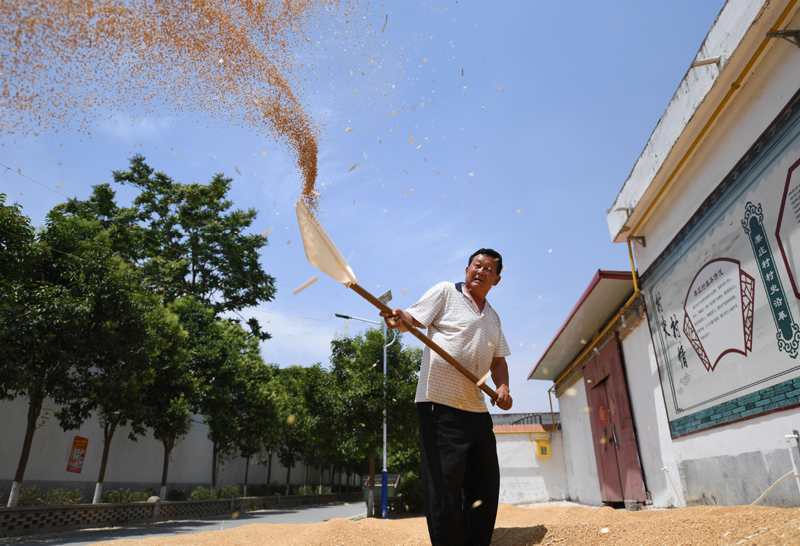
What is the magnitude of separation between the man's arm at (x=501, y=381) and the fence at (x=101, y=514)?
10.7 metres

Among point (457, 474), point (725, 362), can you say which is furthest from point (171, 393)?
point (725, 362)

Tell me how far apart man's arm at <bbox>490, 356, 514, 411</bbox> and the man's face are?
452mm

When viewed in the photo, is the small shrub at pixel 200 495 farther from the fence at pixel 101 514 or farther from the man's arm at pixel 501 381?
the man's arm at pixel 501 381

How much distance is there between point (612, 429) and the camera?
8.16 meters

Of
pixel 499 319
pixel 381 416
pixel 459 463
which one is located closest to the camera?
pixel 459 463

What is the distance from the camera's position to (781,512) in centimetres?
215

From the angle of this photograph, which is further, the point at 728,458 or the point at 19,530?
the point at 19,530

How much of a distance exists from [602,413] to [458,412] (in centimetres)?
725

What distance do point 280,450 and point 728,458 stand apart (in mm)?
27583

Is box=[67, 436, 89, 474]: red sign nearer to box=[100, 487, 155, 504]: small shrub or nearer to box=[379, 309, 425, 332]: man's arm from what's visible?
box=[100, 487, 155, 504]: small shrub

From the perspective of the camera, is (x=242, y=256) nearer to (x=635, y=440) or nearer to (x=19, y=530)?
(x=19, y=530)

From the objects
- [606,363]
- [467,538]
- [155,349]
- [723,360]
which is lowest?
[467,538]

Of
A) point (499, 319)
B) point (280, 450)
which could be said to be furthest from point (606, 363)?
point (280, 450)

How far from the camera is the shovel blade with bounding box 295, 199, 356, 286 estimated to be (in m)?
2.92
